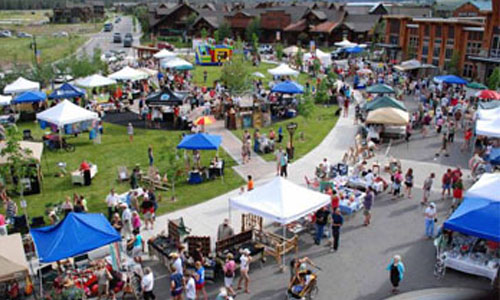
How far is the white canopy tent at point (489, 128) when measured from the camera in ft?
63.8

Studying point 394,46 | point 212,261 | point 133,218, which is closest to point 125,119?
point 133,218

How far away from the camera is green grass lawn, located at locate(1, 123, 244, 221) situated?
17062 mm

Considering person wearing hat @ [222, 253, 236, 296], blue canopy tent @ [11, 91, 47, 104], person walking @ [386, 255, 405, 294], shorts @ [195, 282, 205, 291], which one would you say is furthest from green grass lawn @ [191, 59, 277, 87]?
person walking @ [386, 255, 405, 294]

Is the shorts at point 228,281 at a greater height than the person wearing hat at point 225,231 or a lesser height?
lesser

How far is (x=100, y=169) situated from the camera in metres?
20.3

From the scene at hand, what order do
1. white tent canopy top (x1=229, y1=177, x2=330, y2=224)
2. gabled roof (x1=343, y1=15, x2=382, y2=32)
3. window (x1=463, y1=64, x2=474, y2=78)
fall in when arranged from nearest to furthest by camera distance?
1. white tent canopy top (x1=229, y1=177, x2=330, y2=224)
2. window (x1=463, y1=64, x2=474, y2=78)
3. gabled roof (x1=343, y1=15, x2=382, y2=32)

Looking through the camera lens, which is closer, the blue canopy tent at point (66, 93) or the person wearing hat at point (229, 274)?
the person wearing hat at point (229, 274)

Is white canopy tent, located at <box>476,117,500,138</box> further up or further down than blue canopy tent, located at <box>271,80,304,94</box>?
further down

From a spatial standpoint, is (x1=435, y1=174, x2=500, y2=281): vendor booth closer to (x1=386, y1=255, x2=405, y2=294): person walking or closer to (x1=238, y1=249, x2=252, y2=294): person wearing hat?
(x1=386, y1=255, x2=405, y2=294): person walking

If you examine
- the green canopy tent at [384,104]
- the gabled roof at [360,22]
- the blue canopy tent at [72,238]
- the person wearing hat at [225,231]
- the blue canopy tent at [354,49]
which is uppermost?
the gabled roof at [360,22]

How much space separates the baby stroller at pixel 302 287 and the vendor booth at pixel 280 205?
5.91 feet

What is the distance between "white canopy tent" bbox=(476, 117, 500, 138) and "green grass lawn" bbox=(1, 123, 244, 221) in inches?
414

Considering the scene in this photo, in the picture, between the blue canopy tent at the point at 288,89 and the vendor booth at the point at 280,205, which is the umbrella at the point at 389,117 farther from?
the vendor booth at the point at 280,205


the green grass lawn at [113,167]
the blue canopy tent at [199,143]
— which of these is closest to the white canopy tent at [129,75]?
the green grass lawn at [113,167]
